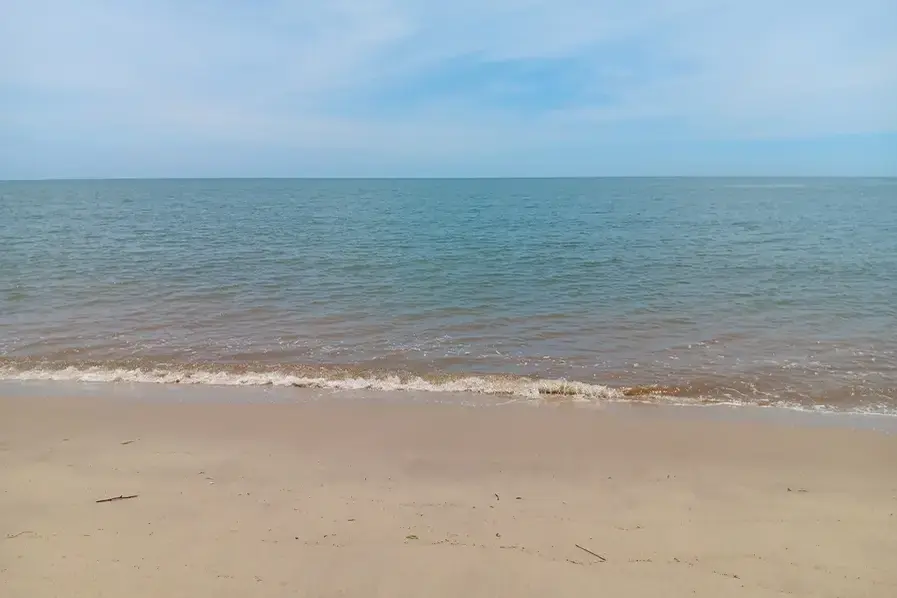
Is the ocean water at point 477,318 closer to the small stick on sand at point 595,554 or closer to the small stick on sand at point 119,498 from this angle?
the small stick on sand at point 119,498

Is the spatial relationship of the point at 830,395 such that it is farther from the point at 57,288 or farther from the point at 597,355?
the point at 57,288

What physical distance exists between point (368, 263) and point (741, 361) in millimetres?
13608

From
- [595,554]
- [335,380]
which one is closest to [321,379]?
[335,380]

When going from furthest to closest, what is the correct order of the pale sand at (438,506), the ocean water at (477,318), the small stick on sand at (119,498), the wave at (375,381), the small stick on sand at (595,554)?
the ocean water at (477,318)
the wave at (375,381)
the small stick on sand at (119,498)
the small stick on sand at (595,554)
the pale sand at (438,506)

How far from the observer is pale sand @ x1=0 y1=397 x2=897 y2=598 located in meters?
3.95

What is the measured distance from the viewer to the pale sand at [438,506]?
3.95m

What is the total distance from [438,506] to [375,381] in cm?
404

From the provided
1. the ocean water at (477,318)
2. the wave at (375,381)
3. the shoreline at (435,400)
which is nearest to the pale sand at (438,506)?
the shoreline at (435,400)

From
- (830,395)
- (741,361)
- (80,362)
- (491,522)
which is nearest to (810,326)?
(741,361)

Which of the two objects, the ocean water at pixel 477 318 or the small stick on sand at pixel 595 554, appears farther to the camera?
the ocean water at pixel 477 318

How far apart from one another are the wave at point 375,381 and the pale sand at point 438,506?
97 centimetres

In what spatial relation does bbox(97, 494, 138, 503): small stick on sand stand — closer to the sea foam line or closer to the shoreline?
the shoreline

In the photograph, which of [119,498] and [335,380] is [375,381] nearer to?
[335,380]

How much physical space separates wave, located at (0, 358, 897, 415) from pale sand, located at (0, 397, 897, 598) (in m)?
0.97
